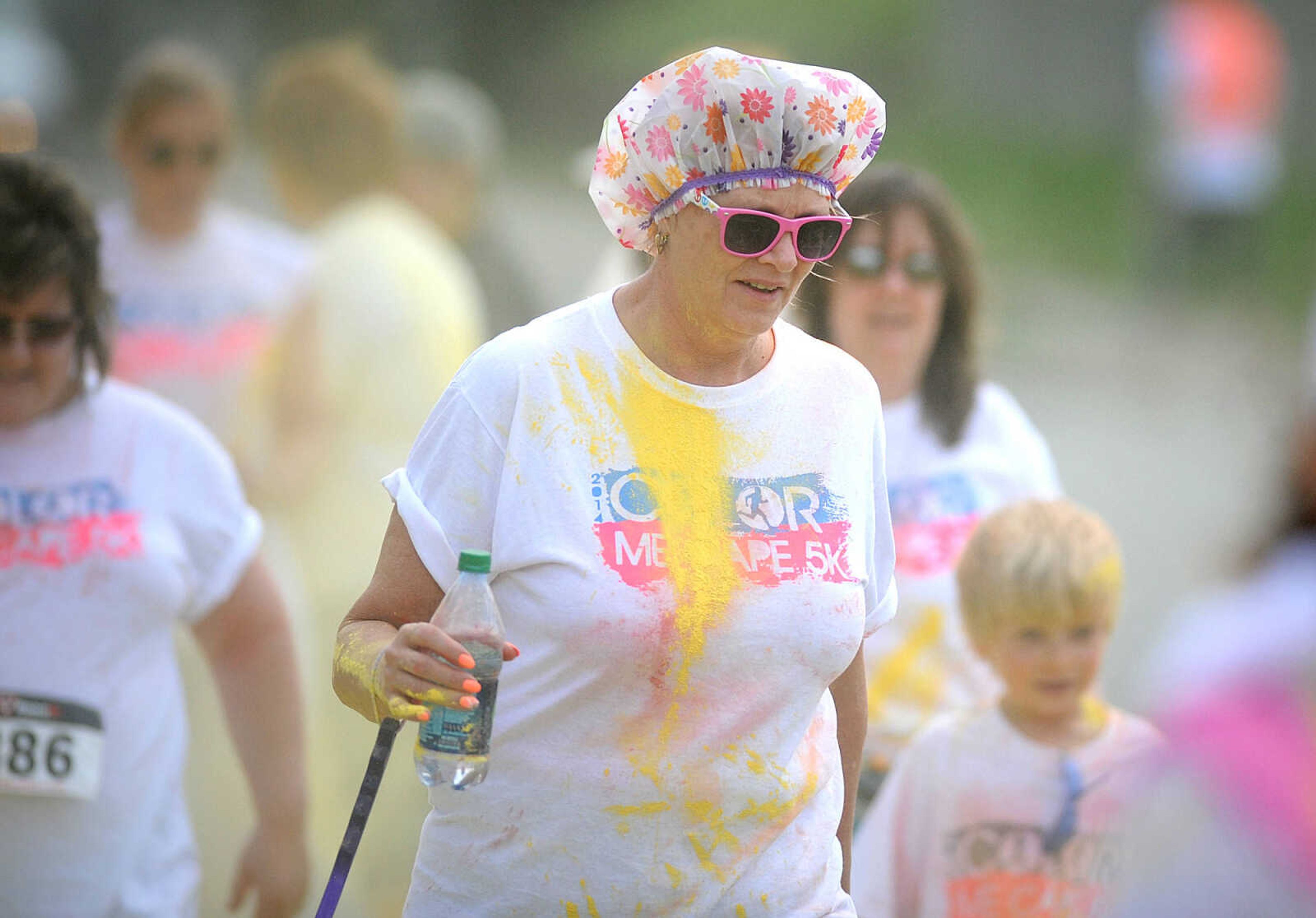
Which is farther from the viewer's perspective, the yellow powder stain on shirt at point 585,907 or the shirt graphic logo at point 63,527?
the shirt graphic logo at point 63,527

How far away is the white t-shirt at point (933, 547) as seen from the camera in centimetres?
472

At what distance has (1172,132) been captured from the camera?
20797 mm

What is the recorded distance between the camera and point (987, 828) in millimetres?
4094

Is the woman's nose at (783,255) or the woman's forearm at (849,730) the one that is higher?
the woman's nose at (783,255)

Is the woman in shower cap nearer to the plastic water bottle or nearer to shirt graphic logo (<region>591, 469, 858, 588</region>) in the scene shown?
shirt graphic logo (<region>591, 469, 858, 588</region>)

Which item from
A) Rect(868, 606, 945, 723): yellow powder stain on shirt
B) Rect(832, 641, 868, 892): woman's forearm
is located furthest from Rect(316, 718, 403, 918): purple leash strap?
Rect(868, 606, 945, 723): yellow powder stain on shirt

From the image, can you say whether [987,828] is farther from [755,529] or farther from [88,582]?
[88,582]

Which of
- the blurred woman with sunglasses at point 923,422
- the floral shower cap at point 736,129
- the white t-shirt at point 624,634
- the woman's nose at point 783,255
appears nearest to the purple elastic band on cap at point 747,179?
the floral shower cap at point 736,129

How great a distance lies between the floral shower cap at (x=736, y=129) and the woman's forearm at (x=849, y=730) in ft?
2.84

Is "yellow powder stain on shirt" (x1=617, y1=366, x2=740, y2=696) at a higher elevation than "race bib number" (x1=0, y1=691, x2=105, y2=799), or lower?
higher

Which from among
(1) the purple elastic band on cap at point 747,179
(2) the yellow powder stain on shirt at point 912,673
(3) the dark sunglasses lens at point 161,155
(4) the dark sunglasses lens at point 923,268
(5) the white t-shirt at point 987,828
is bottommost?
(5) the white t-shirt at point 987,828

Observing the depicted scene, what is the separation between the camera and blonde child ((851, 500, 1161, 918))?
4039mm

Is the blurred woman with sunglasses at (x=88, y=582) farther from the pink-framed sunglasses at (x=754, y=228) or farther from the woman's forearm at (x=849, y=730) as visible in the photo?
the pink-framed sunglasses at (x=754, y=228)

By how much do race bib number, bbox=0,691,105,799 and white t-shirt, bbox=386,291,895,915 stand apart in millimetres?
1261
